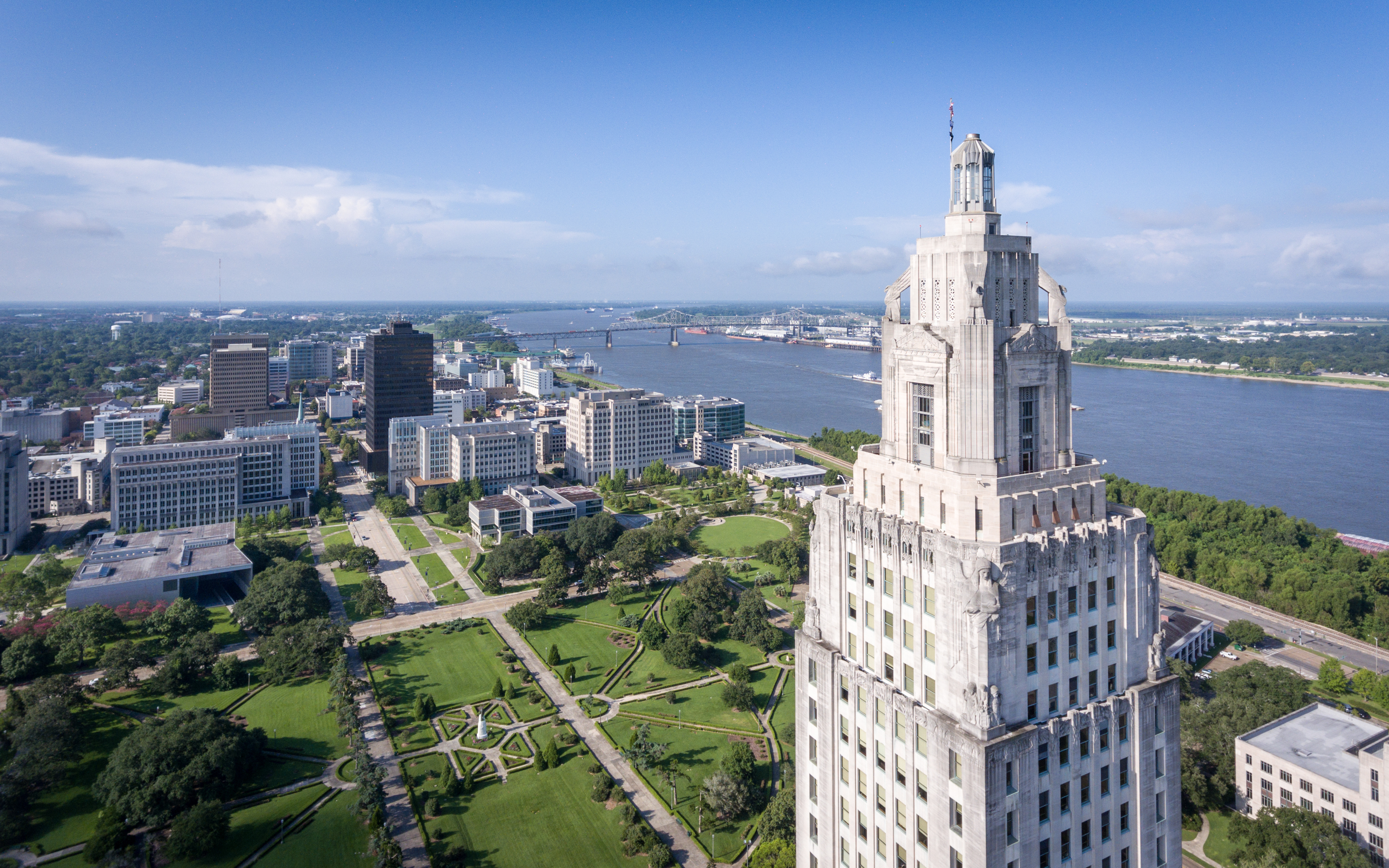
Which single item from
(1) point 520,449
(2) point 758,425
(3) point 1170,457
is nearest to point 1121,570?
(1) point 520,449

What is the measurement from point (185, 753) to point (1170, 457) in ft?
469

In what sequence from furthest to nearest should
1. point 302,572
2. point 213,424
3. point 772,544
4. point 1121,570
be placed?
point 213,424 → point 772,544 → point 302,572 → point 1121,570

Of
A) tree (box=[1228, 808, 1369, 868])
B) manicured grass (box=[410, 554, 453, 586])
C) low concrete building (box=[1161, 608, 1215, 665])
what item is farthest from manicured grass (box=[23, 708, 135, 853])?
low concrete building (box=[1161, 608, 1215, 665])

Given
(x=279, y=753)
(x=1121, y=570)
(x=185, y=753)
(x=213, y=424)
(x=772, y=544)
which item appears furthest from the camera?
(x=213, y=424)

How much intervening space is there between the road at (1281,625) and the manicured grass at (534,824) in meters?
57.0

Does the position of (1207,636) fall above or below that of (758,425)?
below

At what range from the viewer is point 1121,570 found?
2428cm

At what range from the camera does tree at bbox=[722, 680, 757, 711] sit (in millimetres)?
59344

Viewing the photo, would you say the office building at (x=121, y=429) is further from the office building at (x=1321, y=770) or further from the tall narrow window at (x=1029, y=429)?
the office building at (x=1321, y=770)

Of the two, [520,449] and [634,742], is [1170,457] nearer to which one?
[520,449]

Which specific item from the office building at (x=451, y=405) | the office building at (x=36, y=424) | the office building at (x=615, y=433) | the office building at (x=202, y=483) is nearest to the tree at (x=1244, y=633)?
the office building at (x=615, y=433)

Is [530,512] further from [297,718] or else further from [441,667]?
[297,718]

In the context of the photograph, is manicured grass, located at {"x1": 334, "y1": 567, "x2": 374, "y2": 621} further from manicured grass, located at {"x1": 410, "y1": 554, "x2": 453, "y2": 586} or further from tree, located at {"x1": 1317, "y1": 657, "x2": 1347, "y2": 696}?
tree, located at {"x1": 1317, "y1": 657, "x2": 1347, "y2": 696}

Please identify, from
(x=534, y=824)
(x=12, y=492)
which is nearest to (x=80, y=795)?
(x=534, y=824)
